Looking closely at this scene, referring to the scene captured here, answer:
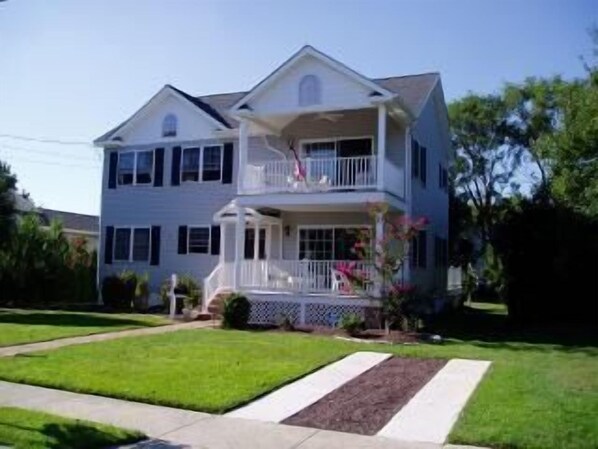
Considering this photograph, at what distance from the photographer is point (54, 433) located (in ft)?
23.1

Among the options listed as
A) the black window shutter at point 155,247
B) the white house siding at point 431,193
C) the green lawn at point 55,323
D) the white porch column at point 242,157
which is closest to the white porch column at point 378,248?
the white house siding at point 431,193

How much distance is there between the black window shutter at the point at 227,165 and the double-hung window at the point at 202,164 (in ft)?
0.70

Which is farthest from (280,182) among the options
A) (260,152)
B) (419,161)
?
(419,161)

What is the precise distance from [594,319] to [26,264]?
71.8 feet

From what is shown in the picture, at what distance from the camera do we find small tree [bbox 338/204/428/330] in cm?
1802

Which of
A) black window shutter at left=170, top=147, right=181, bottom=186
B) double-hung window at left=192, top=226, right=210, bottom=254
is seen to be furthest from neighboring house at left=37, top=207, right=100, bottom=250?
double-hung window at left=192, top=226, right=210, bottom=254

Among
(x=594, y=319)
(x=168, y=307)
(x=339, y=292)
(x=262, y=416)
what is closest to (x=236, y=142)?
(x=168, y=307)

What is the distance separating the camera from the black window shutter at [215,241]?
25.0 metres

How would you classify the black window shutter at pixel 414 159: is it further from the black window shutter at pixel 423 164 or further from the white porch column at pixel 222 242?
the white porch column at pixel 222 242

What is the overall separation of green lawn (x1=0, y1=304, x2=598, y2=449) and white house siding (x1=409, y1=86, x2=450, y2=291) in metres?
7.95

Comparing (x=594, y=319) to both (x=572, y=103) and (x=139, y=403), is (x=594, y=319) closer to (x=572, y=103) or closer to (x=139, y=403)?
(x=572, y=103)

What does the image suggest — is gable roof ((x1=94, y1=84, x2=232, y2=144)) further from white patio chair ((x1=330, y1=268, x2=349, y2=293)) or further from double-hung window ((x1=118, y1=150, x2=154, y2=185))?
white patio chair ((x1=330, y1=268, x2=349, y2=293))

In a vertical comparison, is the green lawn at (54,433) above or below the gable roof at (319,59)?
below

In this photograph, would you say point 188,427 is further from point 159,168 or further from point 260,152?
point 159,168
